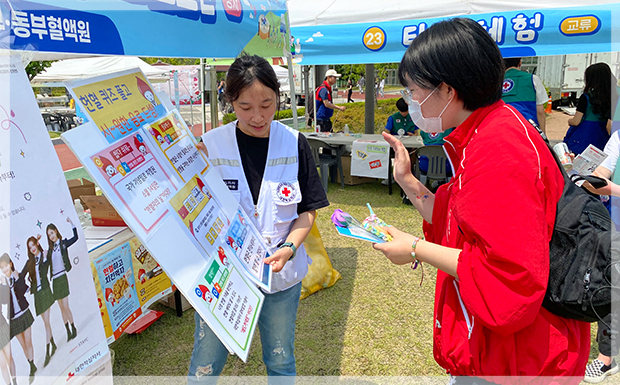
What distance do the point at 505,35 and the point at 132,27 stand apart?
15.3 feet

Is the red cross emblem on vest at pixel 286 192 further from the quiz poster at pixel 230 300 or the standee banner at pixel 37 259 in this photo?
the standee banner at pixel 37 259

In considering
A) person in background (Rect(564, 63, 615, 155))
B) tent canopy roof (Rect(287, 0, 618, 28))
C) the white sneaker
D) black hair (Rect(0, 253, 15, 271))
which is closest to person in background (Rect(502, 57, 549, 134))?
person in background (Rect(564, 63, 615, 155))

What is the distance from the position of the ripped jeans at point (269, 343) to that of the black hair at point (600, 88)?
14.0ft

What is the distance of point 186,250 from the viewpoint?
1142 mm

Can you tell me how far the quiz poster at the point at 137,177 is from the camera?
3.40 ft

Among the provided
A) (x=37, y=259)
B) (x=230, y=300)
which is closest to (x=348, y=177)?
(x=230, y=300)

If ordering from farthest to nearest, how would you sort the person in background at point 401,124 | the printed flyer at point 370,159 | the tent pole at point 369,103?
the tent pole at point 369,103, the person in background at point 401,124, the printed flyer at point 370,159

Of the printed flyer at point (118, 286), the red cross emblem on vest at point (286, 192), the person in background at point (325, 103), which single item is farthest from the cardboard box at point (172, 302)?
the person in background at point (325, 103)

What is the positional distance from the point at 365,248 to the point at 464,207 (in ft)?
12.5

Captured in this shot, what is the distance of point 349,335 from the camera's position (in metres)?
3.14

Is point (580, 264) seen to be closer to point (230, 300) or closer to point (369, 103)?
point (230, 300)

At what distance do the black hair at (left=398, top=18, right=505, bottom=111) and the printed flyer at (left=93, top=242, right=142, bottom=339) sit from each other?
2.15 m

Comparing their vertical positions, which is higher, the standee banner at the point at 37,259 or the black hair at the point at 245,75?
the black hair at the point at 245,75

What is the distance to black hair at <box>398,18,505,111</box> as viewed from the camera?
3.42 feet
